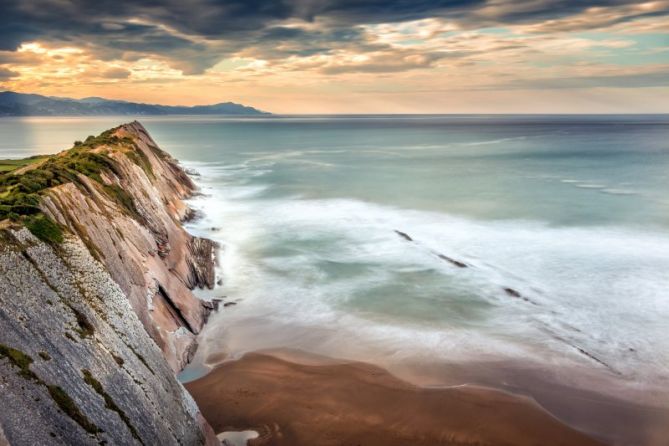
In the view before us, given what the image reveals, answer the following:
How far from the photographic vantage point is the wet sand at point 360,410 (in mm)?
12742

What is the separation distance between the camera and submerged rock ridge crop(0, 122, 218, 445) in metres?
7.68

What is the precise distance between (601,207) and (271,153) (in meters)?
66.5

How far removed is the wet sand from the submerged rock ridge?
1.96 m

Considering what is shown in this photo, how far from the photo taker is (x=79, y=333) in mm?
9078

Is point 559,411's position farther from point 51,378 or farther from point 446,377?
point 51,378

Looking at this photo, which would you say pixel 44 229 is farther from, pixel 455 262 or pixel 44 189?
pixel 455 262

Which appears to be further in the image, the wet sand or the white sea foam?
the white sea foam

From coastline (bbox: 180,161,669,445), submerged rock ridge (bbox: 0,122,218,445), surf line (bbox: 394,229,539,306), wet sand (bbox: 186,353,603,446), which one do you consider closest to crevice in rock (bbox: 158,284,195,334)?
submerged rock ridge (bbox: 0,122,218,445)

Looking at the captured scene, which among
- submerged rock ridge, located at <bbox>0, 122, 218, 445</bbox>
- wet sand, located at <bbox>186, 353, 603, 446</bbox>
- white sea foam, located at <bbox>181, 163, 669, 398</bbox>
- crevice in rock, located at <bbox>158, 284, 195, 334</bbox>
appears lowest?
wet sand, located at <bbox>186, 353, 603, 446</bbox>

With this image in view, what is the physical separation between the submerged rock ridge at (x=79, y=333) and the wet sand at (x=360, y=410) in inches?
77.2

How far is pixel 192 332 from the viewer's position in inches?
690

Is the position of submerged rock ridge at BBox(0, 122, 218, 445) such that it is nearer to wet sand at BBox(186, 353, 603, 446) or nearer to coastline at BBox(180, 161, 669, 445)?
coastline at BBox(180, 161, 669, 445)

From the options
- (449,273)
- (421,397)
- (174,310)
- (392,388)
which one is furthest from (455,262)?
(174,310)

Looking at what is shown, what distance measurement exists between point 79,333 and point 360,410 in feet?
25.6
